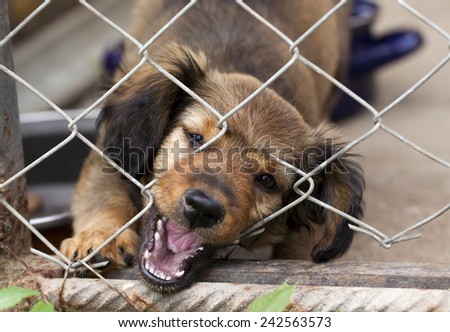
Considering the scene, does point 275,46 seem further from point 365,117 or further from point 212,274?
point 365,117

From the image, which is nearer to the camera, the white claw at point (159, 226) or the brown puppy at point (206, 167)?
the brown puppy at point (206, 167)

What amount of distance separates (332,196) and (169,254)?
593mm

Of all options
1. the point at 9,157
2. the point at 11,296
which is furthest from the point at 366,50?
the point at 11,296

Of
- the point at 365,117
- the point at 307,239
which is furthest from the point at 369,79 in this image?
the point at 307,239

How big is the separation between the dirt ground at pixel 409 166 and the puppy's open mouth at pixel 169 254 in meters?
1.20

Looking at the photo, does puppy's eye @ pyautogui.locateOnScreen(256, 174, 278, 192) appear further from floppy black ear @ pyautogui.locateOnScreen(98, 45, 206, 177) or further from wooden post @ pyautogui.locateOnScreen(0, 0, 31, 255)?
wooden post @ pyautogui.locateOnScreen(0, 0, 31, 255)

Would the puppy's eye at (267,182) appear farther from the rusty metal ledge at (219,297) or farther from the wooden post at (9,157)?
the wooden post at (9,157)

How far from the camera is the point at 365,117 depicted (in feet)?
17.7

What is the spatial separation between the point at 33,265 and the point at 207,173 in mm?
615

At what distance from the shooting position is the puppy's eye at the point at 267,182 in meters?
2.63

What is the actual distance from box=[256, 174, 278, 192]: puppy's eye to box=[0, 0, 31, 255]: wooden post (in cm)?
78

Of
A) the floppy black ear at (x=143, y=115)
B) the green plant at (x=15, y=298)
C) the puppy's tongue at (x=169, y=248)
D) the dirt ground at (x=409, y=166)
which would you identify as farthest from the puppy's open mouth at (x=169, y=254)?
the dirt ground at (x=409, y=166)

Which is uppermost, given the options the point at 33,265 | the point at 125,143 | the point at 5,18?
the point at 5,18

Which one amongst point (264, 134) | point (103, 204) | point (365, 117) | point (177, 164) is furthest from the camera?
point (365, 117)
